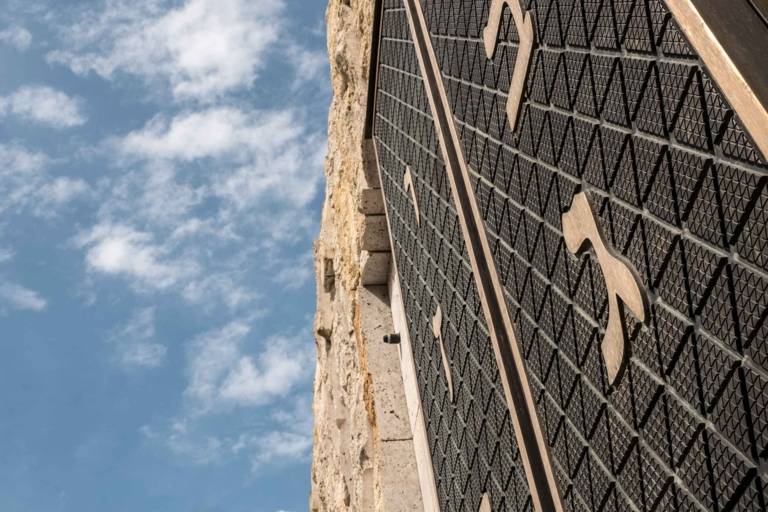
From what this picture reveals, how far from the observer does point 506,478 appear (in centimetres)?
486

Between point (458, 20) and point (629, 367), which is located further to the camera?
point (458, 20)

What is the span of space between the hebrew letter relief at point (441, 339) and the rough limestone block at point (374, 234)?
280 cm

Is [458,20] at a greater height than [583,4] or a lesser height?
lesser

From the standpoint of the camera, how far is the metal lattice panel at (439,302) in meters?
5.11

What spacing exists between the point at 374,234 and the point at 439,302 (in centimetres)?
304

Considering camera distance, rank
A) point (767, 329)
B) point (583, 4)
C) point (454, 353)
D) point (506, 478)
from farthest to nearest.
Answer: point (454, 353) → point (506, 478) → point (583, 4) → point (767, 329)

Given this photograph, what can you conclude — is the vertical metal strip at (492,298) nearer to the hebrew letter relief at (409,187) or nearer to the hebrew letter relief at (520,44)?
the hebrew letter relief at (520,44)

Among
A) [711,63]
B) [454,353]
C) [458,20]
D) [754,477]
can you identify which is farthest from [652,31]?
[454,353]

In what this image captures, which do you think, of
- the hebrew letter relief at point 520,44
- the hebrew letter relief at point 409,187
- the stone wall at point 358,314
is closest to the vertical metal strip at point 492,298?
the hebrew letter relief at point 520,44

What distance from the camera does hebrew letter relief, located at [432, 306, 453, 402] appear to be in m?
6.17

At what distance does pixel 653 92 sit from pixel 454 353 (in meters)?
3.21

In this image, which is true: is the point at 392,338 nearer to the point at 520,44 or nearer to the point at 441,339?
the point at 441,339

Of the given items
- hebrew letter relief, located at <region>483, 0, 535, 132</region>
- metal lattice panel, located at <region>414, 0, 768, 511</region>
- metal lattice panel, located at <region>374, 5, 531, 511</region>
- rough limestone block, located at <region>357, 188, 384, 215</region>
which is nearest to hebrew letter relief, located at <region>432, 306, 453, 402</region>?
metal lattice panel, located at <region>374, 5, 531, 511</region>

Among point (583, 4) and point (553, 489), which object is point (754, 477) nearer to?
point (553, 489)
